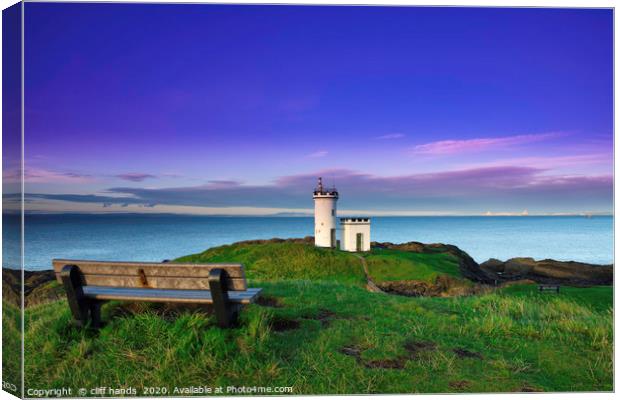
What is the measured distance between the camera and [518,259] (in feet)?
131

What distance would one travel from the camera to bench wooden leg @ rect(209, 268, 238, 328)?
4.68 meters

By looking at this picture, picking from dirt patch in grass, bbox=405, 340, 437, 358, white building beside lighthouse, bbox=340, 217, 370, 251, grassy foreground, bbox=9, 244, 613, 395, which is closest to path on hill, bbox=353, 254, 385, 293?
white building beside lighthouse, bbox=340, 217, 370, 251

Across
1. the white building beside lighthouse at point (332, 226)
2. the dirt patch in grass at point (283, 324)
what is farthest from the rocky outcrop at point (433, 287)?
the dirt patch in grass at point (283, 324)

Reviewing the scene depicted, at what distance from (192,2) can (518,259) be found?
4059 centimetres

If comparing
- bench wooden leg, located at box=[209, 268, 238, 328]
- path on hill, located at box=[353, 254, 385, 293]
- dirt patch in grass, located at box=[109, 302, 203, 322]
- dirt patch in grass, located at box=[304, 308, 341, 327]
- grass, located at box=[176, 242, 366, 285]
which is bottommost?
path on hill, located at box=[353, 254, 385, 293]

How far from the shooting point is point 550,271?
3434 centimetres

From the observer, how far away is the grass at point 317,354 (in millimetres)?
4723

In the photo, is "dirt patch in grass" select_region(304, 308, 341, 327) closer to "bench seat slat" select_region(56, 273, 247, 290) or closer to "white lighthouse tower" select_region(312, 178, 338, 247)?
"bench seat slat" select_region(56, 273, 247, 290)

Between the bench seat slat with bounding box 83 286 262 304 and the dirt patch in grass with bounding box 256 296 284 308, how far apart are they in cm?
172

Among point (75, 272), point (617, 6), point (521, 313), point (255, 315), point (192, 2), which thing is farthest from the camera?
point (521, 313)

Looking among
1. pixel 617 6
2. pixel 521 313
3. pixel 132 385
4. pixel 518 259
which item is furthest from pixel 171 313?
pixel 518 259

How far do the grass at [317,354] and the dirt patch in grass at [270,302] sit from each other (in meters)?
0.57

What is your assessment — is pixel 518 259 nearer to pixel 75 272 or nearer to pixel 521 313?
pixel 521 313

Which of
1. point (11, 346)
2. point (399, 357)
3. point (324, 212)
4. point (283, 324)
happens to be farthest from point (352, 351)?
point (324, 212)
